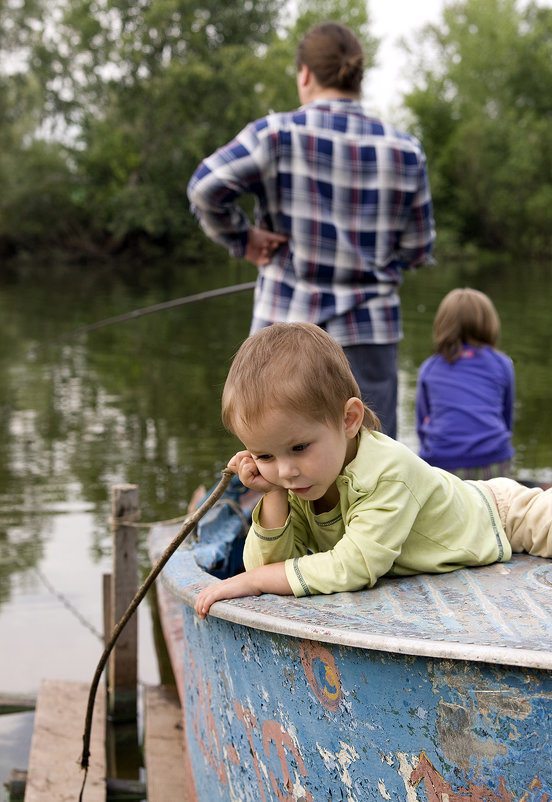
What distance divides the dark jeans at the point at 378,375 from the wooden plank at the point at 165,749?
1.26m

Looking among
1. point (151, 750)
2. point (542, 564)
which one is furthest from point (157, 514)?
point (542, 564)

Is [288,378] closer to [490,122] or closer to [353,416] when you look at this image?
[353,416]

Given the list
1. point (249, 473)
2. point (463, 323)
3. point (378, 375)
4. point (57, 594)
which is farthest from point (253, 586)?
point (57, 594)

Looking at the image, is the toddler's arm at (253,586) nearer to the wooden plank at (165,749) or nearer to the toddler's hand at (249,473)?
the toddler's hand at (249,473)

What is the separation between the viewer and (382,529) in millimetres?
2037

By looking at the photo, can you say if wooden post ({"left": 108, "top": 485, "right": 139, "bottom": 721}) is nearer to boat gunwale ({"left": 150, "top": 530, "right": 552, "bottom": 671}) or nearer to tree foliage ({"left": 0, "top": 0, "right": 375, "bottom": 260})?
boat gunwale ({"left": 150, "top": 530, "right": 552, "bottom": 671})

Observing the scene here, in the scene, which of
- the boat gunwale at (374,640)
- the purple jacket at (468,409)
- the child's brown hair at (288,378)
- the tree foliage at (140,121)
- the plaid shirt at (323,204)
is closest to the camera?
the boat gunwale at (374,640)

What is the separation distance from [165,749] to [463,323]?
217 cm

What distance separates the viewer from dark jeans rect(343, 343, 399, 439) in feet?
12.0

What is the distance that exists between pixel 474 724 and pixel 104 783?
1842mm

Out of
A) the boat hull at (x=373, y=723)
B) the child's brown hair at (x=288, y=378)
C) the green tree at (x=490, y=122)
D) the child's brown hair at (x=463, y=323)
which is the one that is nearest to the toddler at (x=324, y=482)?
the child's brown hair at (x=288, y=378)

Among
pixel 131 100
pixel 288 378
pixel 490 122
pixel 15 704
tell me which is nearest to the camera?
pixel 288 378

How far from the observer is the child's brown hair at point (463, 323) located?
444 cm

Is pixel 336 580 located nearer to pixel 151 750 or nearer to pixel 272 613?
pixel 272 613
